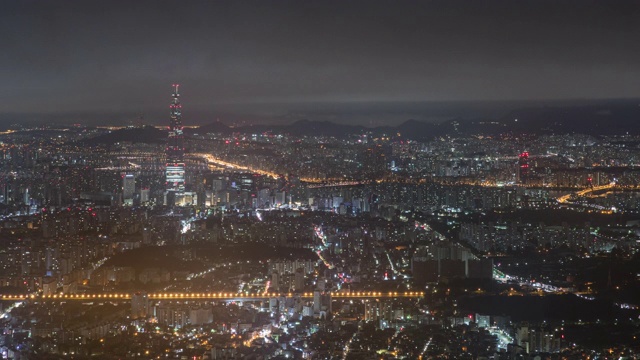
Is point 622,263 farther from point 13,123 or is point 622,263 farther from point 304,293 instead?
point 13,123


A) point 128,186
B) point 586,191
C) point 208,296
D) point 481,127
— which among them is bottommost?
point 208,296

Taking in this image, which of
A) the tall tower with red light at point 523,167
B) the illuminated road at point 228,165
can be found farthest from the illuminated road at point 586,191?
the illuminated road at point 228,165

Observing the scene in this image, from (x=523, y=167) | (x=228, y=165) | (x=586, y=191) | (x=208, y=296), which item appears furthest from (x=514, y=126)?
(x=208, y=296)

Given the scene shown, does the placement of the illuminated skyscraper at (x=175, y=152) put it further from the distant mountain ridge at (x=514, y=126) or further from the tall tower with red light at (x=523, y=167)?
the tall tower with red light at (x=523, y=167)

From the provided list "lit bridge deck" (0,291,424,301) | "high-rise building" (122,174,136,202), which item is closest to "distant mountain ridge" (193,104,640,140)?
"high-rise building" (122,174,136,202)

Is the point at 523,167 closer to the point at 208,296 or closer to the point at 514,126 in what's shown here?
the point at 514,126

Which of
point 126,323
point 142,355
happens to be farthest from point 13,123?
point 142,355
